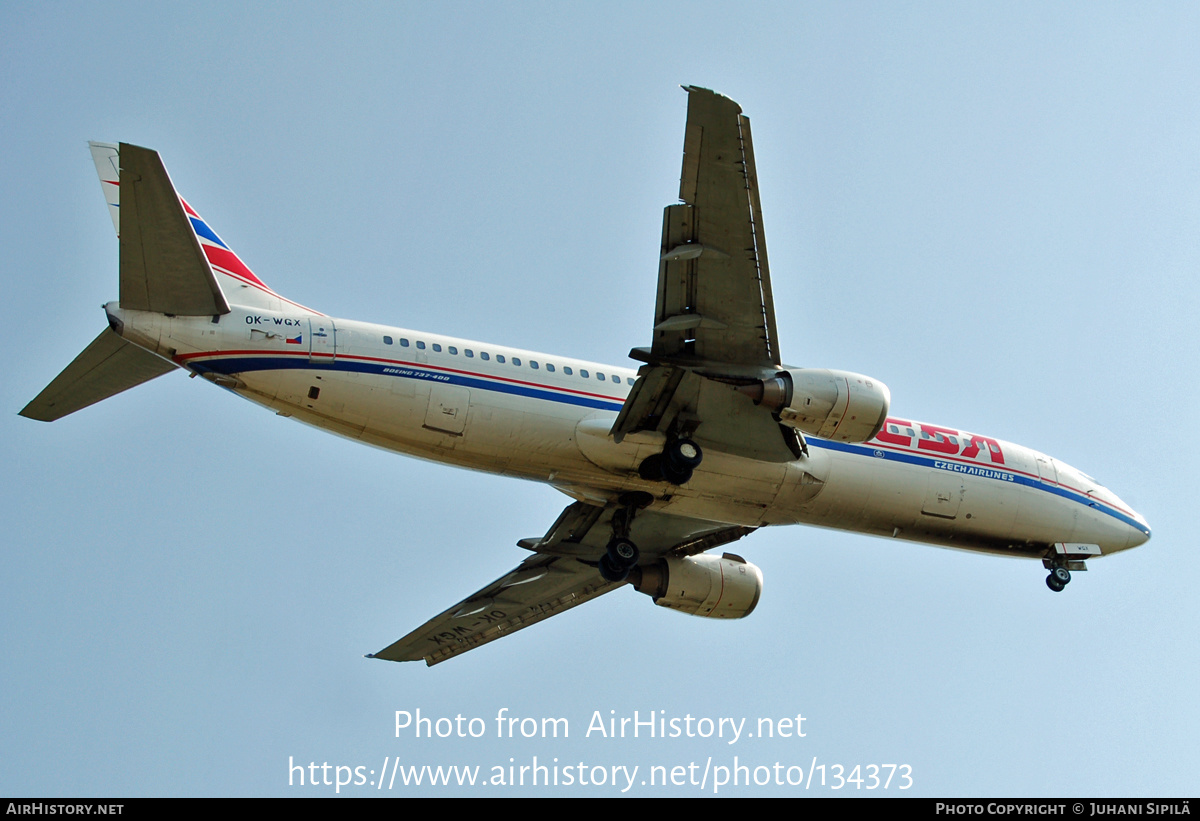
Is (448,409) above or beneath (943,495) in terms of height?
beneath

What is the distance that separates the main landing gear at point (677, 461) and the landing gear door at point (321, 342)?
20.5 ft

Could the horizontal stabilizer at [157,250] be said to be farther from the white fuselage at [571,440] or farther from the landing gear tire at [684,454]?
the landing gear tire at [684,454]

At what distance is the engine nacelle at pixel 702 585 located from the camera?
30.0 metres

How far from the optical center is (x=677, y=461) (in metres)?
24.2

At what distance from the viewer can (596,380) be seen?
989 inches

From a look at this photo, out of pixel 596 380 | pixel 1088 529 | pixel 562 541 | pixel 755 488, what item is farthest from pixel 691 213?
pixel 1088 529

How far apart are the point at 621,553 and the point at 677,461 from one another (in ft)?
11.9

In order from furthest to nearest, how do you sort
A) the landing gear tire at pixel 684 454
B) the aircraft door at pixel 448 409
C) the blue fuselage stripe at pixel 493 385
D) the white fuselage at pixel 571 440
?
the landing gear tire at pixel 684 454 → the aircraft door at pixel 448 409 → the white fuselage at pixel 571 440 → the blue fuselage stripe at pixel 493 385

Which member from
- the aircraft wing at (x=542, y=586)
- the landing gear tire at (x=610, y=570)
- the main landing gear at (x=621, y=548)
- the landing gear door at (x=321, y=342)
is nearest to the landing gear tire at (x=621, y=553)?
the main landing gear at (x=621, y=548)

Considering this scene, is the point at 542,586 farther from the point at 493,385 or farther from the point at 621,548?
the point at 493,385

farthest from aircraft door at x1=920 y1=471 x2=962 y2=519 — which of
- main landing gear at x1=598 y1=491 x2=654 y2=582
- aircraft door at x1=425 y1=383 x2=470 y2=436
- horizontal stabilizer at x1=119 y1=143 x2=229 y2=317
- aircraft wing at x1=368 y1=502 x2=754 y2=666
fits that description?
horizontal stabilizer at x1=119 y1=143 x2=229 y2=317

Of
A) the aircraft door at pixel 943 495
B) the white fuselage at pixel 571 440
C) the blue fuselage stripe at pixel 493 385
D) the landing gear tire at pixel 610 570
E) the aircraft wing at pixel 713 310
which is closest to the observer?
the aircraft wing at pixel 713 310

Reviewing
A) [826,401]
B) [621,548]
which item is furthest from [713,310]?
[621,548]

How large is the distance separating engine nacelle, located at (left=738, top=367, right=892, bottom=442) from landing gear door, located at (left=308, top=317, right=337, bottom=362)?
7431 millimetres
